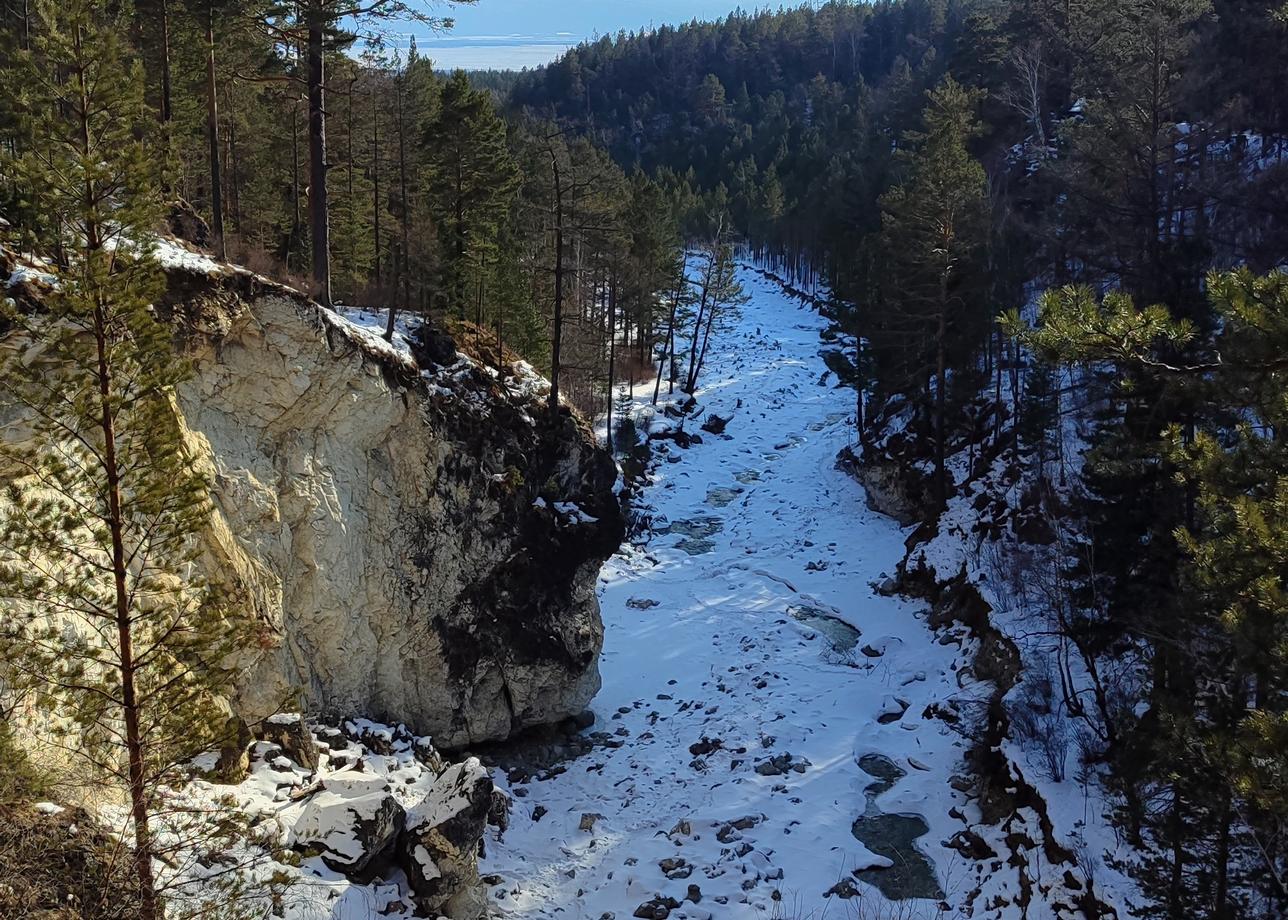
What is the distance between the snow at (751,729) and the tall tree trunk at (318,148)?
1117 cm

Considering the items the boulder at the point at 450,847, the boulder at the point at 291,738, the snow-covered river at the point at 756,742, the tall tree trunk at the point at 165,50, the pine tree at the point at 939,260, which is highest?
the tall tree trunk at the point at 165,50

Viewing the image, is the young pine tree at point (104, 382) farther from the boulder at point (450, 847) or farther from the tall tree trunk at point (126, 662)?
the boulder at point (450, 847)

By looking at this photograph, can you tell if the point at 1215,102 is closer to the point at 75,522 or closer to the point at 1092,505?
the point at 1092,505

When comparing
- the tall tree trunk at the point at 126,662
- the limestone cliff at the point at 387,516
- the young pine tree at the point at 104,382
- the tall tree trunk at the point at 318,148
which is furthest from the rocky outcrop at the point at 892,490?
the tall tree trunk at the point at 126,662

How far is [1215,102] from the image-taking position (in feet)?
91.1

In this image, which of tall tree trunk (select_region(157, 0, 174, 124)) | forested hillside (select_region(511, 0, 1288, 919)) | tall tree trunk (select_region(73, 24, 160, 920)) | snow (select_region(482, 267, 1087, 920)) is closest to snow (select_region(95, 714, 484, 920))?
snow (select_region(482, 267, 1087, 920))

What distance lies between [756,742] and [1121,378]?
12.4 metres

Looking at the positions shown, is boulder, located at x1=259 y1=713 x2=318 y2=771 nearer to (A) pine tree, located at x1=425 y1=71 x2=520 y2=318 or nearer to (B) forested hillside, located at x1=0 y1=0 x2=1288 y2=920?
(B) forested hillside, located at x1=0 y1=0 x2=1288 y2=920

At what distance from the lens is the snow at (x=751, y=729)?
45.5 ft

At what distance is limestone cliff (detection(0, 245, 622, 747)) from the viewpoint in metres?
13.6

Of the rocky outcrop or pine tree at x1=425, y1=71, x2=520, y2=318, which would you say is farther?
the rocky outcrop

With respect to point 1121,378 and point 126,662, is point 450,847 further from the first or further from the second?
point 1121,378

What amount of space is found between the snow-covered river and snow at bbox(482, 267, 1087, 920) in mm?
42

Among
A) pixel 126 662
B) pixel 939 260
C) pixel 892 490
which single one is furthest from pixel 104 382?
pixel 892 490
